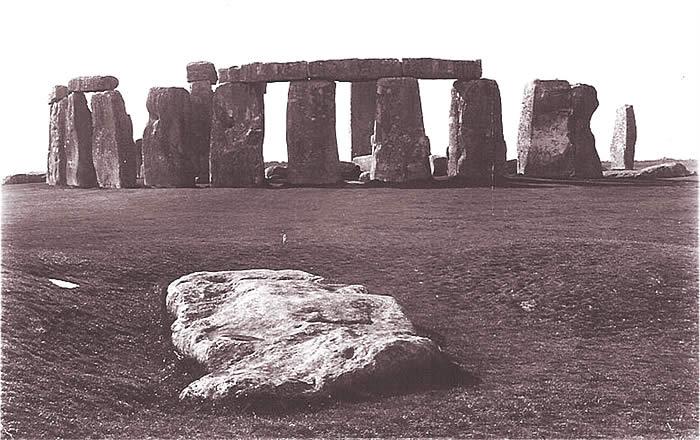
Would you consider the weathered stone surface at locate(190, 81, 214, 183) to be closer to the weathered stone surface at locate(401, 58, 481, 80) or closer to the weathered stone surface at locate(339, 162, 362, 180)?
the weathered stone surface at locate(339, 162, 362, 180)

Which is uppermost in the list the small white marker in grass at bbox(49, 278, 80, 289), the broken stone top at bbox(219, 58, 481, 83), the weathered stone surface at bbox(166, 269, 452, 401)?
the broken stone top at bbox(219, 58, 481, 83)

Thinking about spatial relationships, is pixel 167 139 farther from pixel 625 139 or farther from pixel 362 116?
pixel 625 139

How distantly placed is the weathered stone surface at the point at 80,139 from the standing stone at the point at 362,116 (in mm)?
8036

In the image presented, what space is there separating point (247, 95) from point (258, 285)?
1254 cm

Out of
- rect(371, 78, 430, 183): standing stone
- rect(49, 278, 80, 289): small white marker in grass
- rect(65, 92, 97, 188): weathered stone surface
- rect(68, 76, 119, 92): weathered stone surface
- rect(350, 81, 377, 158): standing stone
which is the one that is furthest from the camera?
rect(350, 81, 377, 158): standing stone

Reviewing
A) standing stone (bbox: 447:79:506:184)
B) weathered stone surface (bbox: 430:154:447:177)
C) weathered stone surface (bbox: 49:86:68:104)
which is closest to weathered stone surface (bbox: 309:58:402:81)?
standing stone (bbox: 447:79:506:184)

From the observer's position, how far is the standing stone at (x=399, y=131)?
2284 centimetres

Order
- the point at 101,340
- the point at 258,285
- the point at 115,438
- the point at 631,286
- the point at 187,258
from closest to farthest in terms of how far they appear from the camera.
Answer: the point at 115,438 → the point at 101,340 → the point at 258,285 → the point at 631,286 → the point at 187,258

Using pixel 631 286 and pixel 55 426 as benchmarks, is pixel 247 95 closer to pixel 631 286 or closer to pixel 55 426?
pixel 631 286

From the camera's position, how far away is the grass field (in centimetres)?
862

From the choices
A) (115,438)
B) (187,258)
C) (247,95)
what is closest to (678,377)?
(115,438)

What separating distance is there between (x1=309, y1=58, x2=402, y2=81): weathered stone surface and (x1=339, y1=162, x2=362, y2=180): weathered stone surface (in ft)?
8.97

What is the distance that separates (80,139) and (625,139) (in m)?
16.5

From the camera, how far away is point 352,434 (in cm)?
823
